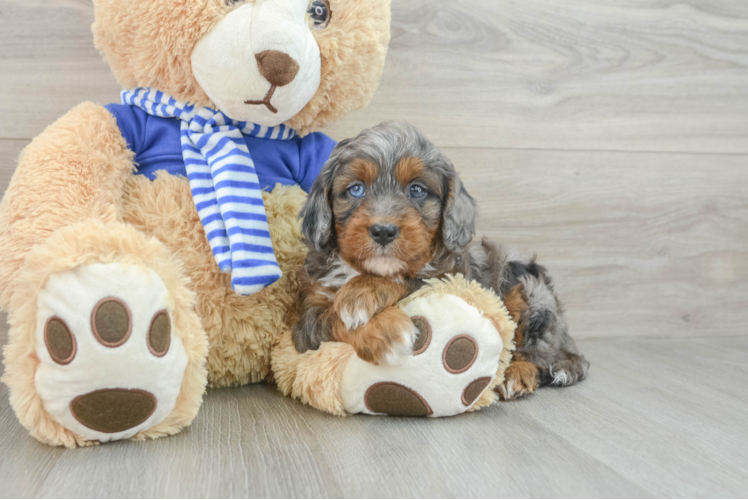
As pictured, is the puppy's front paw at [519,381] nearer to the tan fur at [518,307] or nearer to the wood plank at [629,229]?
the tan fur at [518,307]

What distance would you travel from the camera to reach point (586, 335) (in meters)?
2.88

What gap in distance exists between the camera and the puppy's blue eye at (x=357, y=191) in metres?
1.67

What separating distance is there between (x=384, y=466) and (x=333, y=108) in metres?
1.10

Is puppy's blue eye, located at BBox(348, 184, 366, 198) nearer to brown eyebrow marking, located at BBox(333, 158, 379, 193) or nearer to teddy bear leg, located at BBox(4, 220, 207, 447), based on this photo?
brown eyebrow marking, located at BBox(333, 158, 379, 193)

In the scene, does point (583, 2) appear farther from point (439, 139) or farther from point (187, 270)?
point (187, 270)

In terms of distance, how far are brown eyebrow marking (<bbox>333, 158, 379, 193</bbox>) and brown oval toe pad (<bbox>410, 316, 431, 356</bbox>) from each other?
409mm

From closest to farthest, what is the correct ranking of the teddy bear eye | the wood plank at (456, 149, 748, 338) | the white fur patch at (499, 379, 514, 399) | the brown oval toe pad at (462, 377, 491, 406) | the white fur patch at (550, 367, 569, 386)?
A: the brown oval toe pad at (462, 377, 491, 406) → the teddy bear eye → the white fur patch at (499, 379, 514, 399) → the white fur patch at (550, 367, 569, 386) → the wood plank at (456, 149, 748, 338)

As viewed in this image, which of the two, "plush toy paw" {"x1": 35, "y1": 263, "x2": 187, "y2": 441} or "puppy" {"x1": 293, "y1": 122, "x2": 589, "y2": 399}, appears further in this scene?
"puppy" {"x1": 293, "y1": 122, "x2": 589, "y2": 399}

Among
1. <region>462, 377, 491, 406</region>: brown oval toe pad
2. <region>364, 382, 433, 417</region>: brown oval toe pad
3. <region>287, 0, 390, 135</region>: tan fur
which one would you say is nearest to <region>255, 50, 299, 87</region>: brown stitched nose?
<region>287, 0, 390, 135</region>: tan fur

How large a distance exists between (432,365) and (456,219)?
419 mm

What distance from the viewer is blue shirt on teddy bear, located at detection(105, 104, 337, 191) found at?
1.82 metres

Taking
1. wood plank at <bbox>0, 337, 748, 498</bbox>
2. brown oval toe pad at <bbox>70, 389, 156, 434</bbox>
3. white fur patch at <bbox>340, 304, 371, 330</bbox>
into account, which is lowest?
wood plank at <bbox>0, 337, 748, 498</bbox>

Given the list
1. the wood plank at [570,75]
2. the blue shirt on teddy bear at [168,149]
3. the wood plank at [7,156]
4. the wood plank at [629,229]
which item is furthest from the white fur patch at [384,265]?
the wood plank at [7,156]

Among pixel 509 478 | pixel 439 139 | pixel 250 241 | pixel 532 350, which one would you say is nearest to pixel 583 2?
pixel 439 139
